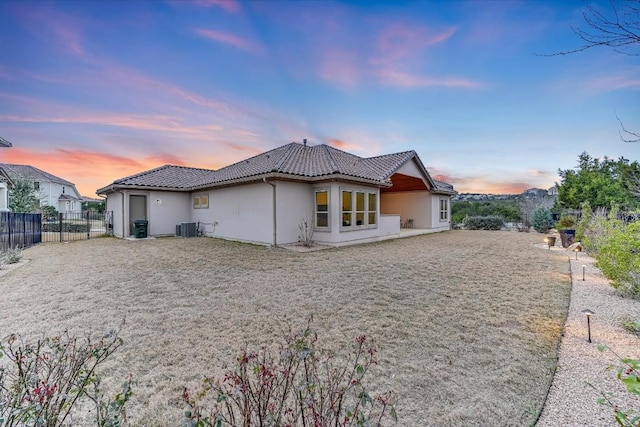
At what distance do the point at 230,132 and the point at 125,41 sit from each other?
20.5 ft

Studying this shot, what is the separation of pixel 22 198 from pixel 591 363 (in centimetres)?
3523

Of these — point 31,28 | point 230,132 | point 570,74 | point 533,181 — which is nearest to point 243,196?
point 230,132

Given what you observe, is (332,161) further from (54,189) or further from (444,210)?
(54,189)

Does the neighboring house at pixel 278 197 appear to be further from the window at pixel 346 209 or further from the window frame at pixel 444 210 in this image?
the window frame at pixel 444 210

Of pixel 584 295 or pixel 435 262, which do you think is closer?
pixel 584 295

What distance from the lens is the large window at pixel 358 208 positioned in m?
12.9

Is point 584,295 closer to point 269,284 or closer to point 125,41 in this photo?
point 269,284

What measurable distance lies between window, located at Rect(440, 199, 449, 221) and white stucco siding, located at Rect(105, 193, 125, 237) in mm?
20881

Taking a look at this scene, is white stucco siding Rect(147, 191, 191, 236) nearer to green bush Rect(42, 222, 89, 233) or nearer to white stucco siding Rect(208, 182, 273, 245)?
white stucco siding Rect(208, 182, 273, 245)

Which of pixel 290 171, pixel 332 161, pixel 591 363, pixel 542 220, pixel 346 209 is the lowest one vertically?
pixel 591 363

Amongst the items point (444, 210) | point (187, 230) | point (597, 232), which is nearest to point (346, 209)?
point (187, 230)

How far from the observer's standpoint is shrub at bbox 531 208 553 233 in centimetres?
2044

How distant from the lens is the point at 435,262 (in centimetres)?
934

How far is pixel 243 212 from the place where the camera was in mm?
13289
